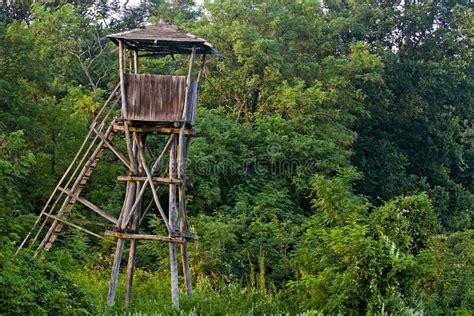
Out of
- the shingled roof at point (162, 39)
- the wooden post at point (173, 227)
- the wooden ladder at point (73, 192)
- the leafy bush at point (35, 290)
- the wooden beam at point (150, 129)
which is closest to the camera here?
the leafy bush at point (35, 290)

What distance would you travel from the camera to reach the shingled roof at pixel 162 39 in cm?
1717

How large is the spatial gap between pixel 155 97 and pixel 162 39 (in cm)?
116

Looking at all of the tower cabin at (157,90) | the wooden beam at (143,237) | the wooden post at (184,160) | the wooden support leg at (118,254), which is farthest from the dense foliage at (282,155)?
the tower cabin at (157,90)

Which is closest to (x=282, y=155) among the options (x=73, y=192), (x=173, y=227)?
(x=173, y=227)

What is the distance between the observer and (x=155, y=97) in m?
17.3

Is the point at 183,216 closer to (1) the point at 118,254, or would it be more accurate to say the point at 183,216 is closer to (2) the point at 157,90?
(1) the point at 118,254

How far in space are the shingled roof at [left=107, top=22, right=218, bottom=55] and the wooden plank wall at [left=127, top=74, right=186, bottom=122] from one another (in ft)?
2.37

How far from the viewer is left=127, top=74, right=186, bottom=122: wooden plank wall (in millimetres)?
17250

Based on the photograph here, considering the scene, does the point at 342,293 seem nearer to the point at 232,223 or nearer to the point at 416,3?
the point at 232,223

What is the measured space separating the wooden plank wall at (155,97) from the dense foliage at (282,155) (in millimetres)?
2436

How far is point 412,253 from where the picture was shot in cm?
1691

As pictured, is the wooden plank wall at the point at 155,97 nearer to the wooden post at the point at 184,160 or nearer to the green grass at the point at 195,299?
the wooden post at the point at 184,160

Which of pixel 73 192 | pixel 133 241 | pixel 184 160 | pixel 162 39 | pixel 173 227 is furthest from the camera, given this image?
pixel 184 160

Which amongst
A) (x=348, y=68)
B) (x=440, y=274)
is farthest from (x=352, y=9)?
(x=440, y=274)
